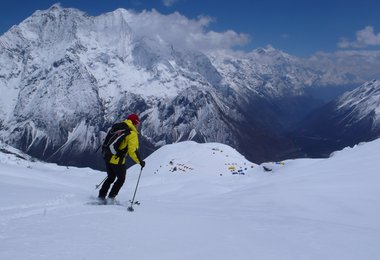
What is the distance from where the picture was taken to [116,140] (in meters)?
12.8

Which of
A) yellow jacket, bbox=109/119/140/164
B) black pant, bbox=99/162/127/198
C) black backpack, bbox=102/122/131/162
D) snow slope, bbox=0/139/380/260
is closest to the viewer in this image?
snow slope, bbox=0/139/380/260

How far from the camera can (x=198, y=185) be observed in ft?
89.5

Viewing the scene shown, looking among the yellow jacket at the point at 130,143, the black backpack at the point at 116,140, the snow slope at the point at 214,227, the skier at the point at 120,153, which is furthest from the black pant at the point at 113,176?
the snow slope at the point at 214,227

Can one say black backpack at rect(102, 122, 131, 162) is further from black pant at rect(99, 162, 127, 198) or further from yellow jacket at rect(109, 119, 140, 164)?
black pant at rect(99, 162, 127, 198)

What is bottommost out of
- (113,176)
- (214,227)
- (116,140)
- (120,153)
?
(214,227)

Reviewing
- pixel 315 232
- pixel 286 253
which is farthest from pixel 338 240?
pixel 286 253

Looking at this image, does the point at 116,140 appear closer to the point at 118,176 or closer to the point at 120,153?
the point at 120,153

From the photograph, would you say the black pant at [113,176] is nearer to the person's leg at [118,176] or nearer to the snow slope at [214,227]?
the person's leg at [118,176]

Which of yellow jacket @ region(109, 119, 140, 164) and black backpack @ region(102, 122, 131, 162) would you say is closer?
black backpack @ region(102, 122, 131, 162)

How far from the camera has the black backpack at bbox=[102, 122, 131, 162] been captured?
1284 centimetres

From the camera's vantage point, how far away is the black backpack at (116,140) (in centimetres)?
1284

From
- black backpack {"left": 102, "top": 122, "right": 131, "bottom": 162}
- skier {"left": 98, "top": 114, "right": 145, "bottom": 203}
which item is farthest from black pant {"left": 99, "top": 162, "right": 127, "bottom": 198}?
black backpack {"left": 102, "top": 122, "right": 131, "bottom": 162}

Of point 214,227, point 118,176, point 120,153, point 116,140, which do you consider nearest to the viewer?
point 214,227

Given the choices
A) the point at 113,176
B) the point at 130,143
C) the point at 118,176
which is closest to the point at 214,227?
the point at 130,143
